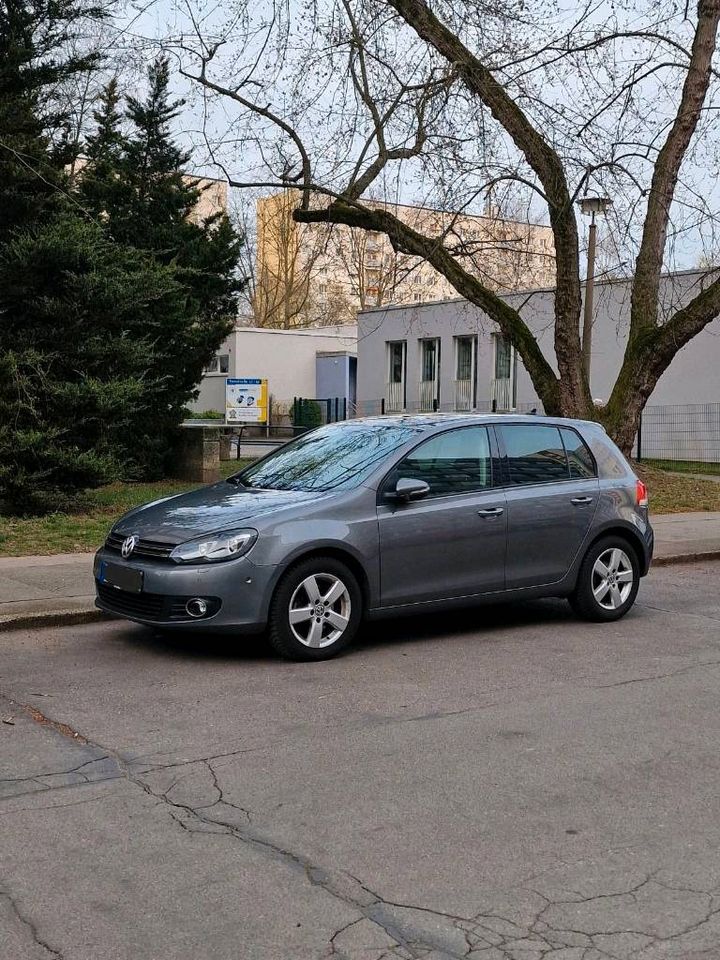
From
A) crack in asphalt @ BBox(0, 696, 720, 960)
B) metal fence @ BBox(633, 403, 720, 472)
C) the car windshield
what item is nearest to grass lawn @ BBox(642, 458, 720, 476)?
metal fence @ BBox(633, 403, 720, 472)

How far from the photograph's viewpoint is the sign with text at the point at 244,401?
41500 mm

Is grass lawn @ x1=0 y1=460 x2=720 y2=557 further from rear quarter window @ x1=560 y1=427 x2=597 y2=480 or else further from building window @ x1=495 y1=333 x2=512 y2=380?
building window @ x1=495 y1=333 x2=512 y2=380

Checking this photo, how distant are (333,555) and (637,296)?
556 inches

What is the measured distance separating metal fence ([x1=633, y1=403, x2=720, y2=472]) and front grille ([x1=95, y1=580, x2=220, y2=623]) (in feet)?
77.3

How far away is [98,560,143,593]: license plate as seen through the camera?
778cm

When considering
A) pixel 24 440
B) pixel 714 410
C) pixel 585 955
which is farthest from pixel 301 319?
pixel 585 955

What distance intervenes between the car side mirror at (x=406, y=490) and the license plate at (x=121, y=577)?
181 cm

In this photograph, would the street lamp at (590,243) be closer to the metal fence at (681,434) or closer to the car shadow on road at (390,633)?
the metal fence at (681,434)

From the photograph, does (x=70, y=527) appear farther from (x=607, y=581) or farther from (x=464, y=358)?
(x=464, y=358)

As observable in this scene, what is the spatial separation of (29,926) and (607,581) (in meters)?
6.42

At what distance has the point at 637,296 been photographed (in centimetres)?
2052

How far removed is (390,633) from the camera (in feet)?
29.4

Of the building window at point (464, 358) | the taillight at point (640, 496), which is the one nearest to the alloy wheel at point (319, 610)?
the taillight at point (640, 496)

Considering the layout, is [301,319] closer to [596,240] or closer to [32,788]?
[596,240]
